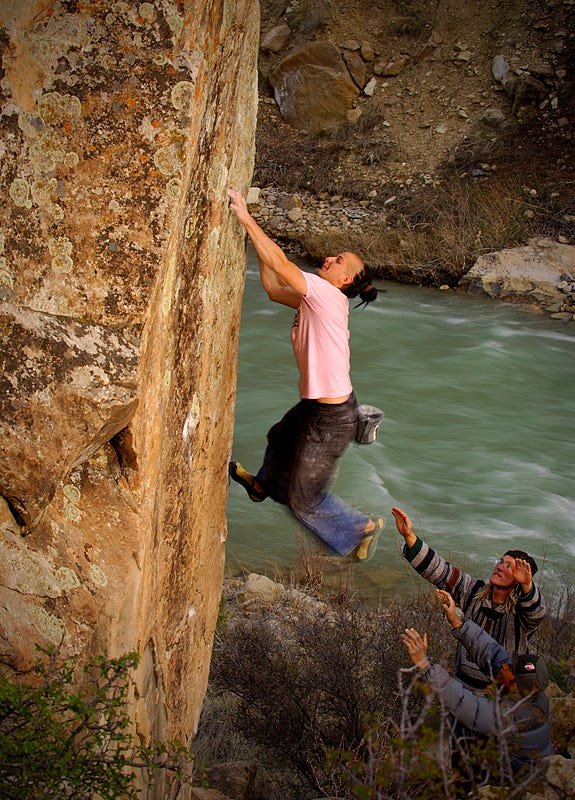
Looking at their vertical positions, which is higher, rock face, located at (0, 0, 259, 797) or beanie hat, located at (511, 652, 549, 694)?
rock face, located at (0, 0, 259, 797)

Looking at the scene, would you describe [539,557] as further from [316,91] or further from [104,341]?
[316,91]

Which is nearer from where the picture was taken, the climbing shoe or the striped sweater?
the striped sweater

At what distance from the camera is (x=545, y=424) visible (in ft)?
35.7

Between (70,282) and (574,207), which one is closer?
(70,282)

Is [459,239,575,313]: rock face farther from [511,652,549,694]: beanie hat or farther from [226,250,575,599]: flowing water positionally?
[511,652,549,694]: beanie hat

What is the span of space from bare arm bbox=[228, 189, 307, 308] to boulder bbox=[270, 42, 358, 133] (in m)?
15.6

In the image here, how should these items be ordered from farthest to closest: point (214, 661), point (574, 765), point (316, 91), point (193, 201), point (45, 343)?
point (316, 91), point (214, 661), point (574, 765), point (193, 201), point (45, 343)

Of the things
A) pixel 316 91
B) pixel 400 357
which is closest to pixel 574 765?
pixel 400 357

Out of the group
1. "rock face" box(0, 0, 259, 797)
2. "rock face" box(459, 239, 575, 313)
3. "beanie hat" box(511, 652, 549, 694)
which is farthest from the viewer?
"rock face" box(459, 239, 575, 313)

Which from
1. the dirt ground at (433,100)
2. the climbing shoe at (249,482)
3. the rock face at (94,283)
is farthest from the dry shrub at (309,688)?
the dirt ground at (433,100)

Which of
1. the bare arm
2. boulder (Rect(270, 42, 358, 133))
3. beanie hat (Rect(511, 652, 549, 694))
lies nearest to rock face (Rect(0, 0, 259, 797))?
the bare arm

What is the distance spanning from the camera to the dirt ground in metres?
17.8

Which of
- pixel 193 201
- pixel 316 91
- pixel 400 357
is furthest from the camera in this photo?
pixel 316 91

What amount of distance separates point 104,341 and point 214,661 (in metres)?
3.12
